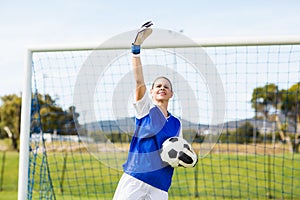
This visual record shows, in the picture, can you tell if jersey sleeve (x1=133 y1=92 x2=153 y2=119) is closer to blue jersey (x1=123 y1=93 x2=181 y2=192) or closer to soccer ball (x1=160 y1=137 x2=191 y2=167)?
blue jersey (x1=123 y1=93 x2=181 y2=192)

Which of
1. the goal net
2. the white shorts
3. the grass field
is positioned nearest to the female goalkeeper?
the white shorts

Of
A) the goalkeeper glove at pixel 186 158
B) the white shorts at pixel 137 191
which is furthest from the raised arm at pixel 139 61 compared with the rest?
the white shorts at pixel 137 191

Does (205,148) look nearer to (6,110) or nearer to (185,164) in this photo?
(185,164)

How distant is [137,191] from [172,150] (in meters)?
0.46

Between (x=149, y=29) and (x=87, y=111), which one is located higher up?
(x=149, y=29)

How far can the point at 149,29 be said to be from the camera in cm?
418

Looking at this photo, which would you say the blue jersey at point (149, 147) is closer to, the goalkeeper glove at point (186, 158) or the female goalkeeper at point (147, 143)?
the female goalkeeper at point (147, 143)

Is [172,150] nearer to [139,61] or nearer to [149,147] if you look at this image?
[149,147]

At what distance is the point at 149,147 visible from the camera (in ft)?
13.5

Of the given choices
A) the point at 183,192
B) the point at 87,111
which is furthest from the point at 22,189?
the point at 183,192

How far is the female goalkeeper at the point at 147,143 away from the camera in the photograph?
4.06 meters

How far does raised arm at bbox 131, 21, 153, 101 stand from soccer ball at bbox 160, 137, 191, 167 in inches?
18.2

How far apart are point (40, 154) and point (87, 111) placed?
1.69m

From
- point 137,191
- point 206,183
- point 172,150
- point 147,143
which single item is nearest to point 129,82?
point 147,143
